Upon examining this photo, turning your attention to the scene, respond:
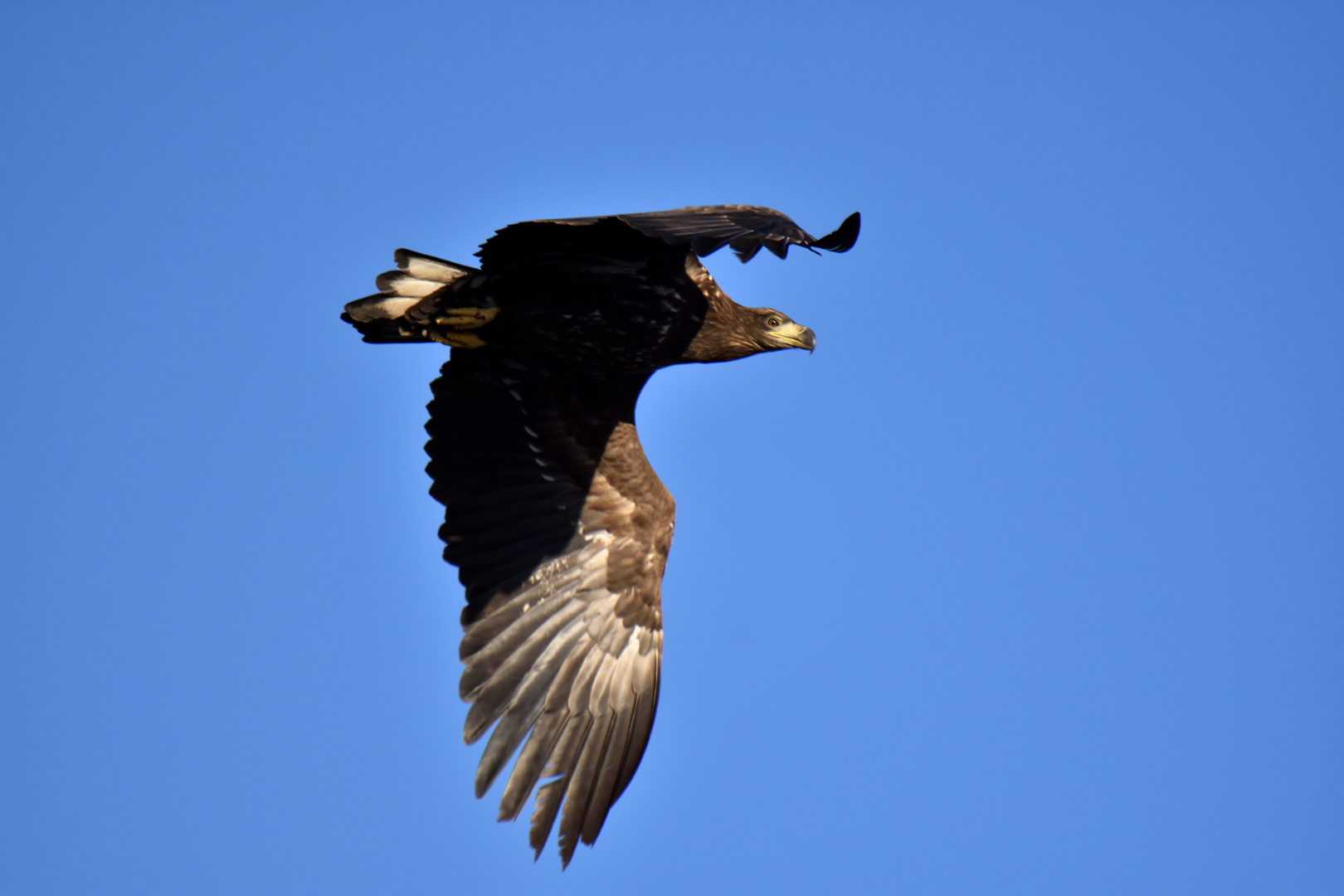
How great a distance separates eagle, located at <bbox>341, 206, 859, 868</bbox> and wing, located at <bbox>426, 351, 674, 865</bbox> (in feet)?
0.04

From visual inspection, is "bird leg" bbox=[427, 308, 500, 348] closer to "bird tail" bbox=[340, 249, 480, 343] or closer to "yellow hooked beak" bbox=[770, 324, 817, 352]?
"bird tail" bbox=[340, 249, 480, 343]

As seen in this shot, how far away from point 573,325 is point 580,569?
188 centimetres

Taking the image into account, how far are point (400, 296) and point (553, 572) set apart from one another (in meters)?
2.16

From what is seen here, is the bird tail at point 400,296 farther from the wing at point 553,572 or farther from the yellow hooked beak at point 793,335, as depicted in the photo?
the yellow hooked beak at point 793,335

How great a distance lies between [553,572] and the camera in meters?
8.51

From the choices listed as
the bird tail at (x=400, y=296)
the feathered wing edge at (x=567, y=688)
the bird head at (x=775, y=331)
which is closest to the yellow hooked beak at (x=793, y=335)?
the bird head at (x=775, y=331)

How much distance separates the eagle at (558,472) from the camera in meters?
7.45

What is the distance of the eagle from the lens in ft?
24.5

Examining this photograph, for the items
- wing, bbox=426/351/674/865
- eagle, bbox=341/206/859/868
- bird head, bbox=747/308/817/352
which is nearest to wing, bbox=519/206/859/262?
eagle, bbox=341/206/859/868

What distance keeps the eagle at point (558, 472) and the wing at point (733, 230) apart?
26.9 inches

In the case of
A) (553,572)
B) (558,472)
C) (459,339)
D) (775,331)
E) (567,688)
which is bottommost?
(567,688)

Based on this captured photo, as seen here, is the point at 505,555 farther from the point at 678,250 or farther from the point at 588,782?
the point at 678,250

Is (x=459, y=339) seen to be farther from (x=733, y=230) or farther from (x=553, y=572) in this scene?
(x=733, y=230)

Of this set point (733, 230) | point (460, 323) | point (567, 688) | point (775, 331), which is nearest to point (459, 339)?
point (460, 323)
